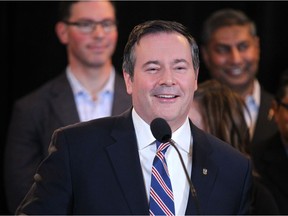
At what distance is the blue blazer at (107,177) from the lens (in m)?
2.12

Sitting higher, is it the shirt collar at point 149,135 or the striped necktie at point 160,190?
the shirt collar at point 149,135

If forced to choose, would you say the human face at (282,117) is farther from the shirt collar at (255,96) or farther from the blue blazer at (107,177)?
the blue blazer at (107,177)

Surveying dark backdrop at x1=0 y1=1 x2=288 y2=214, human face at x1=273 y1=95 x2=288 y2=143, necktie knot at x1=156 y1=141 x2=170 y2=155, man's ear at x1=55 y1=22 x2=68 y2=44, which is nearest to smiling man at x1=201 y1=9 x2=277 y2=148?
dark backdrop at x1=0 y1=1 x2=288 y2=214

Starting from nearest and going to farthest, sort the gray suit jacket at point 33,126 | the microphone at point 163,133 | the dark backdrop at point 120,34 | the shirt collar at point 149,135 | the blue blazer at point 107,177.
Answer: the microphone at point 163,133
the blue blazer at point 107,177
the shirt collar at point 149,135
the gray suit jacket at point 33,126
the dark backdrop at point 120,34

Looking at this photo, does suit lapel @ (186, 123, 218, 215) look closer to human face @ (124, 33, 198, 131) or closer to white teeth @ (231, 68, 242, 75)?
human face @ (124, 33, 198, 131)

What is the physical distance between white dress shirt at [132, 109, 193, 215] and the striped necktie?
0.11 feet

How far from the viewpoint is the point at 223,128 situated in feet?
9.47

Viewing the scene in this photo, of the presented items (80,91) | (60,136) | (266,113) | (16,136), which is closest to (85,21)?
(80,91)

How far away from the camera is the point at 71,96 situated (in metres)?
3.46

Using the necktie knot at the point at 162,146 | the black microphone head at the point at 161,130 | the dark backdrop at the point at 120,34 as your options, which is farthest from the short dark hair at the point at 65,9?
the black microphone head at the point at 161,130

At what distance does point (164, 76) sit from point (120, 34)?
202 cm

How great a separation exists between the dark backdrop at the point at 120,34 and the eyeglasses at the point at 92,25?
1.85 ft

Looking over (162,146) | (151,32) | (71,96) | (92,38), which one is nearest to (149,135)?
(162,146)

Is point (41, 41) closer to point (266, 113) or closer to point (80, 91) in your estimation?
point (80, 91)
